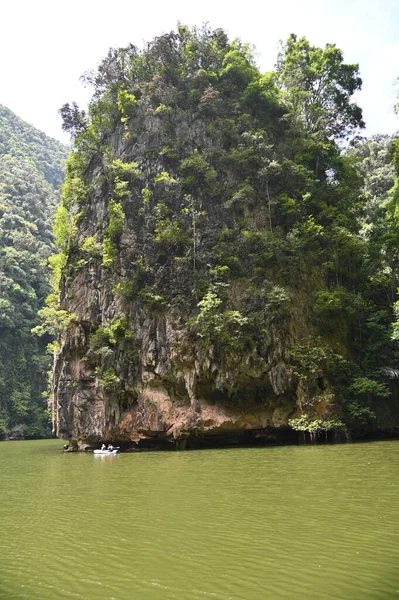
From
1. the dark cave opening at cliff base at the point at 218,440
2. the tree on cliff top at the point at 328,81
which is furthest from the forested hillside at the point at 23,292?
the tree on cliff top at the point at 328,81

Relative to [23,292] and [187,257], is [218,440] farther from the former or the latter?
[23,292]

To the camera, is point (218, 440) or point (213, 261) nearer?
point (218, 440)

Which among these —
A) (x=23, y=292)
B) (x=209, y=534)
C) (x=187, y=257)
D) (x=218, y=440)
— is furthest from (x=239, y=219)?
(x=23, y=292)

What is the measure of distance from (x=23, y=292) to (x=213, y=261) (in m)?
31.9

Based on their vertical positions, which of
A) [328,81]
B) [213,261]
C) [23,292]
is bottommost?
[213,261]

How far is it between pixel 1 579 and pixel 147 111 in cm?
2646

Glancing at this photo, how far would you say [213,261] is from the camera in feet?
79.0

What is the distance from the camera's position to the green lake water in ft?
17.5

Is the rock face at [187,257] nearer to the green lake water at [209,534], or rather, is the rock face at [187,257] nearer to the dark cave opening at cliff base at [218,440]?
the dark cave opening at cliff base at [218,440]

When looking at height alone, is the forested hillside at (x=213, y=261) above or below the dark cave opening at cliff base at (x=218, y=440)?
above

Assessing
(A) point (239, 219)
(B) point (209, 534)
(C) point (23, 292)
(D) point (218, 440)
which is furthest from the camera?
(C) point (23, 292)

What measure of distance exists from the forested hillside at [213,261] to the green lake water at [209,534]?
26.5 ft

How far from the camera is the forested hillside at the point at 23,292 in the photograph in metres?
45.1

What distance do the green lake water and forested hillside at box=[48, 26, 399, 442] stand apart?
8068mm
